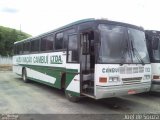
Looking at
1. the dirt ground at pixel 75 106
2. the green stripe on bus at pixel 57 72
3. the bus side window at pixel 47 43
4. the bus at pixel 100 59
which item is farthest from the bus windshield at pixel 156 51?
the bus side window at pixel 47 43

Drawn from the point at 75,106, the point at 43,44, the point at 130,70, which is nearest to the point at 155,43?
the point at 130,70

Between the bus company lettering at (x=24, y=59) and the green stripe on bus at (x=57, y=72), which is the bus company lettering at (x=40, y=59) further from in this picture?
the bus company lettering at (x=24, y=59)

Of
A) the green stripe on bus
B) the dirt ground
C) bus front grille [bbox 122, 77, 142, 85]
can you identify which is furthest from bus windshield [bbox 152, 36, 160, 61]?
the green stripe on bus

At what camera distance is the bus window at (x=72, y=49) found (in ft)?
26.3

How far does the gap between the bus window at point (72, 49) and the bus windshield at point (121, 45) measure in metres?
1.38

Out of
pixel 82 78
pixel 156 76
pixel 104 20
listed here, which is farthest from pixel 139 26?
pixel 82 78

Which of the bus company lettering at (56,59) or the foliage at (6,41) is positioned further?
the foliage at (6,41)

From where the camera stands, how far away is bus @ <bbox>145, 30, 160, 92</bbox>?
8.88m

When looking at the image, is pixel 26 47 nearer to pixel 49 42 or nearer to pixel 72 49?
pixel 49 42

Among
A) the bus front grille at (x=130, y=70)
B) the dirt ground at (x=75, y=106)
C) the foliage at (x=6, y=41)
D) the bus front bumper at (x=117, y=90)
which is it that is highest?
the foliage at (x=6, y=41)

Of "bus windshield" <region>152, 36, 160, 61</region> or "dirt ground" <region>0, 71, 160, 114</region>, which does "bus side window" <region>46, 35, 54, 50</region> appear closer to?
"dirt ground" <region>0, 71, 160, 114</region>

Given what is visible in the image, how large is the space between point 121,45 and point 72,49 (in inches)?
78.6

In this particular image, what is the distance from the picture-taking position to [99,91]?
666cm

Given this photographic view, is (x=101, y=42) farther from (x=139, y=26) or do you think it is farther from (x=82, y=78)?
(x=139, y=26)
